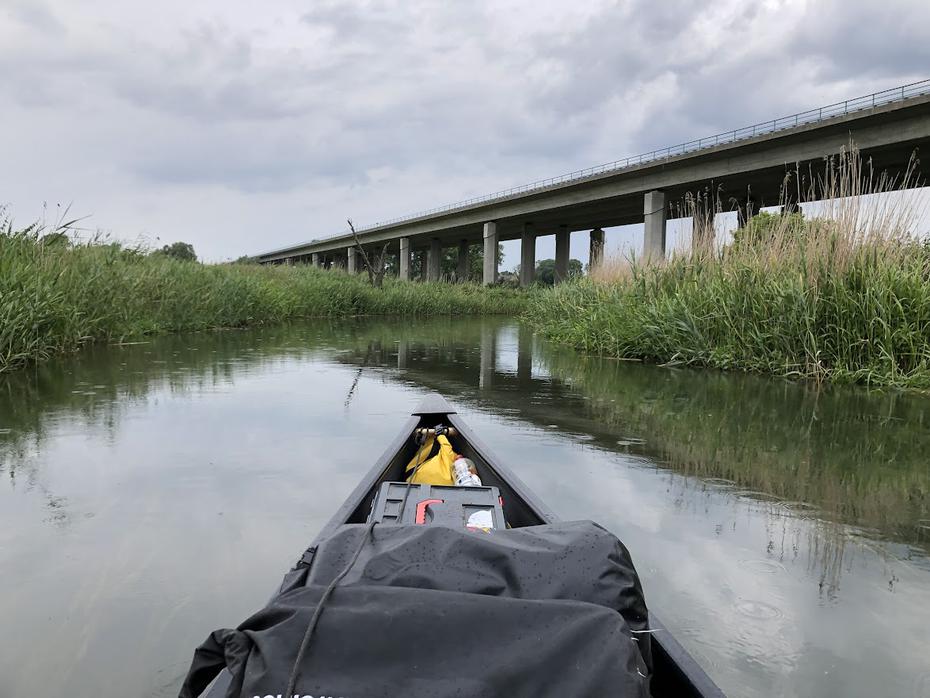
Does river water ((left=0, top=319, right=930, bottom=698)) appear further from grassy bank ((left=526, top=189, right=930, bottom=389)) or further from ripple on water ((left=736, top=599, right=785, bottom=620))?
grassy bank ((left=526, top=189, right=930, bottom=389))

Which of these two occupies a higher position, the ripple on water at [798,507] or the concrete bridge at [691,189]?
the concrete bridge at [691,189]

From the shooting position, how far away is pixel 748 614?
2117 mm

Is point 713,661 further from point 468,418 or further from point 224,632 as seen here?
point 468,418

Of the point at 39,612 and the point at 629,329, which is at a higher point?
the point at 629,329

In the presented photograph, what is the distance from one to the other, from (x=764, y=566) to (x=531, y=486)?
1278 millimetres

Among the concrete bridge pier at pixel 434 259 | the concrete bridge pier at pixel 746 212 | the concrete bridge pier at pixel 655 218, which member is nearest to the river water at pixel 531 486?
the concrete bridge pier at pixel 746 212

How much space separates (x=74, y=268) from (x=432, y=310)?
16.2 metres

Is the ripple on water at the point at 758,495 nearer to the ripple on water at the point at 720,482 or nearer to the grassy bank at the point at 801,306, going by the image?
the ripple on water at the point at 720,482

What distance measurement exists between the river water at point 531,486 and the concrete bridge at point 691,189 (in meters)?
3.52

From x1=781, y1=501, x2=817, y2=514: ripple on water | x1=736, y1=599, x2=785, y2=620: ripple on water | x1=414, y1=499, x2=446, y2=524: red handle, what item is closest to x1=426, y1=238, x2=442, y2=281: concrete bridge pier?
x1=781, y1=501, x2=817, y2=514: ripple on water

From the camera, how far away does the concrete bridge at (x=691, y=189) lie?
15068 millimetres

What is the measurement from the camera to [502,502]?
8.85 ft

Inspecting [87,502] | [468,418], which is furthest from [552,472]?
[87,502]

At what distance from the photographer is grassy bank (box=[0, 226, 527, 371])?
23.4ft
